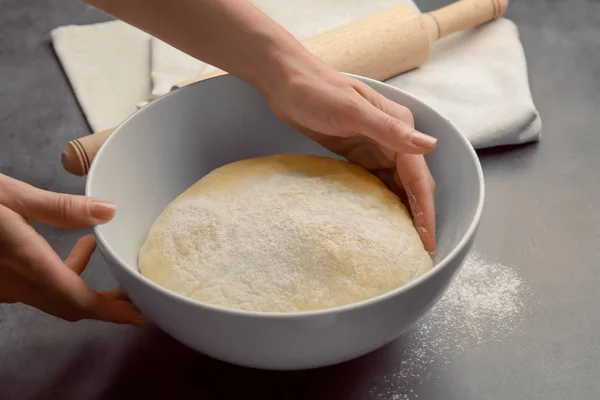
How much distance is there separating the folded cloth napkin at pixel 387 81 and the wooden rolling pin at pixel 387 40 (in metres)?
0.05

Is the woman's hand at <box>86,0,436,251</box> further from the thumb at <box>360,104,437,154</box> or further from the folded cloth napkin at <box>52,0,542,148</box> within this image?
the folded cloth napkin at <box>52,0,542,148</box>

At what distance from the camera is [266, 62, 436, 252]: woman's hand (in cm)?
80

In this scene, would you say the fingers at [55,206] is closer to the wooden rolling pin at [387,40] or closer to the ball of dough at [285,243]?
the ball of dough at [285,243]

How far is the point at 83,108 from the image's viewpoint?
1.21 meters

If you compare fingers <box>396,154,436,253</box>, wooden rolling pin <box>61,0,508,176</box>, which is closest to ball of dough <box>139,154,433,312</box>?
fingers <box>396,154,436,253</box>

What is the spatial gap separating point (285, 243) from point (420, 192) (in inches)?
8.5

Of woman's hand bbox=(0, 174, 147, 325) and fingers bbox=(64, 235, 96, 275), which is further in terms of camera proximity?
fingers bbox=(64, 235, 96, 275)

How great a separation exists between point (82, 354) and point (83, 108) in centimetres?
57

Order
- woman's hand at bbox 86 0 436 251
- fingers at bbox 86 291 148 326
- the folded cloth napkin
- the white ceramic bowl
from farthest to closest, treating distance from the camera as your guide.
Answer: the folded cloth napkin → woman's hand at bbox 86 0 436 251 → fingers at bbox 86 291 148 326 → the white ceramic bowl

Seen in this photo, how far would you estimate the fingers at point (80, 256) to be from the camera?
82 centimetres

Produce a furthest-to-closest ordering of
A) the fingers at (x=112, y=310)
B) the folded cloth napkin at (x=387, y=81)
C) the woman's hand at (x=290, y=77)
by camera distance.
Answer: the folded cloth napkin at (x=387, y=81) < the woman's hand at (x=290, y=77) < the fingers at (x=112, y=310)

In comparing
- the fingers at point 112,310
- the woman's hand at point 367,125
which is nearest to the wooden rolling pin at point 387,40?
the woman's hand at point 367,125

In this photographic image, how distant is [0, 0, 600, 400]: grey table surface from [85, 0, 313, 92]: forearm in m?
0.35

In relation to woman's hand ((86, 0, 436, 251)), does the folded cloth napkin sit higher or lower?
lower
